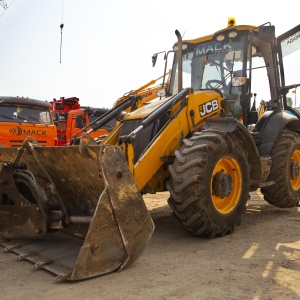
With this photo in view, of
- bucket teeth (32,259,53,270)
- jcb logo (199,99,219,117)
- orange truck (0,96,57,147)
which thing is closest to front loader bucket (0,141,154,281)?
bucket teeth (32,259,53,270)

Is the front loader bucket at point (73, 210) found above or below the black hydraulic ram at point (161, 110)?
below

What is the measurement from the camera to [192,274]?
3279 millimetres

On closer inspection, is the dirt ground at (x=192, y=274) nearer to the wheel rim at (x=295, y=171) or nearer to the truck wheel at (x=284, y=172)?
the truck wheel at (x=284, y=172)

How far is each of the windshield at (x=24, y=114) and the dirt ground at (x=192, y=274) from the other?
21.4 feet

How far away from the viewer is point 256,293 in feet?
9.36

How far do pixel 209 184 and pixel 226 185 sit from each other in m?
0.38

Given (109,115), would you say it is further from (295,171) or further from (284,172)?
(295,171)

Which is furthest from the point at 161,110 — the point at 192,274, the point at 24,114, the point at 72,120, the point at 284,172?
the point at 72,120

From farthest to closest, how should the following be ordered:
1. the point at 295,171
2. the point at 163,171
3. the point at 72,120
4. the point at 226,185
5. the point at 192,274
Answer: the point at 72,120, the point at 295,171, the point at 163,171, the point at 226,185, the point at 192,274

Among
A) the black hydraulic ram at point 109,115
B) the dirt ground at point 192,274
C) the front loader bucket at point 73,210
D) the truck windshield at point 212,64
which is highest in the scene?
the truck windshield at point 212,64

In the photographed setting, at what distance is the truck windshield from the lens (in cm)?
571

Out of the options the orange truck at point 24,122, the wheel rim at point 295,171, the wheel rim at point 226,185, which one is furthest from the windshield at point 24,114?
the wheel rim at point 226,185

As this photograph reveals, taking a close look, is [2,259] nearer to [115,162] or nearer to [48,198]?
[48,198]

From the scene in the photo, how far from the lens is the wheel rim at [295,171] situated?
20.2 ft
